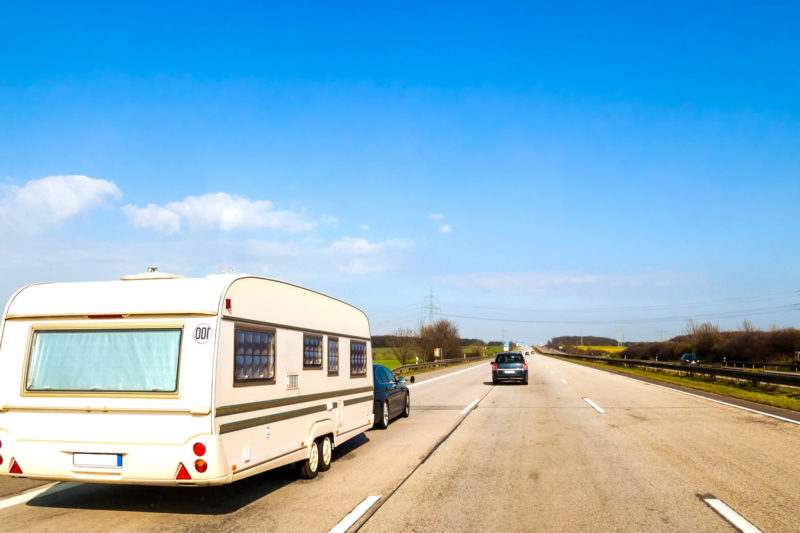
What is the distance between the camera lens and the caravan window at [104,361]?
6.18 meters

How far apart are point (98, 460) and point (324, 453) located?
3.31 meters

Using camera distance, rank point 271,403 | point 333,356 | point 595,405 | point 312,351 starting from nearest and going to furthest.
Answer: point 271,403 → point 312,351 → point 333,356 → point 595,405

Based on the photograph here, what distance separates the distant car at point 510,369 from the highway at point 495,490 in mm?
15989

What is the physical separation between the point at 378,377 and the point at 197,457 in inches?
309

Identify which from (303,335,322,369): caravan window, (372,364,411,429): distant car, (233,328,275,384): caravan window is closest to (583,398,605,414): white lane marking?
(372,364,411,429): distant car

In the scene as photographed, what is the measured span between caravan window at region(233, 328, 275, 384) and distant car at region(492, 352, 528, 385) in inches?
895

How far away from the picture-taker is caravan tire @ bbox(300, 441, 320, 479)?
26.7 ft

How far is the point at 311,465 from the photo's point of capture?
8.16m

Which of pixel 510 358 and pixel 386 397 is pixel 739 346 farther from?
pixel 386 397

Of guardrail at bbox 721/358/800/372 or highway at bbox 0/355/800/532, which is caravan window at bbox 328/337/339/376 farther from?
guardrail at bbox 721/358/800/372

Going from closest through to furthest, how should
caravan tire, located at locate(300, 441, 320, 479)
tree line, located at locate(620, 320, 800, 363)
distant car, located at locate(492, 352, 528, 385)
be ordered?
caravan tire, located at locate(300, 441, 320, 479), distant car, located at locate(492, 352, 528, 385), tree line, located at locate(620, 320, 800, 363)

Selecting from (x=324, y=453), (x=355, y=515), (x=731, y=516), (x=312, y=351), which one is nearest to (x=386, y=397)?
(x=324, y=453)

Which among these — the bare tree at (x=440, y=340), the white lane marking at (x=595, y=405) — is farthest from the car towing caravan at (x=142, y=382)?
the bare tree at (x=440, y=340)

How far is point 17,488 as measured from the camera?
7.81 meters
